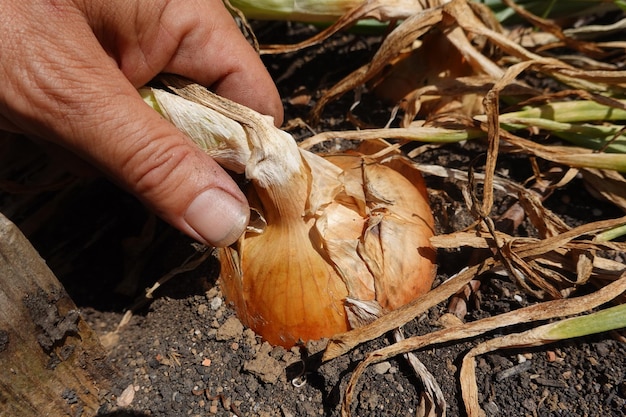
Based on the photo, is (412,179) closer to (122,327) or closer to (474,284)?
(474,284)

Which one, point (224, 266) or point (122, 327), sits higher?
point (224, 266)

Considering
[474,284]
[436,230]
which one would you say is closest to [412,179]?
[436,230]

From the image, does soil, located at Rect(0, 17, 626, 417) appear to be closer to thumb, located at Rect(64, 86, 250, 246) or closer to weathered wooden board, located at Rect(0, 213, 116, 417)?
A: weathered wooden board, located at Rect(0, 213, 116, 417)

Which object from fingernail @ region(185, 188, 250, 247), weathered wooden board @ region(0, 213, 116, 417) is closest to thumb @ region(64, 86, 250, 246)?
fingernail @ region(185, 188, 250, 247)

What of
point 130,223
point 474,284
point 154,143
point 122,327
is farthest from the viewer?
point 130,223

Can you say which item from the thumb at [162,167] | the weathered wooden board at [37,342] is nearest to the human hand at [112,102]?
Result: the thumb at [162,167]

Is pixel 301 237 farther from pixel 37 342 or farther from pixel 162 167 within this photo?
pixel 37 342

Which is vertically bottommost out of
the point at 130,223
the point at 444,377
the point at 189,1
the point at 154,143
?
the point at 444,377
